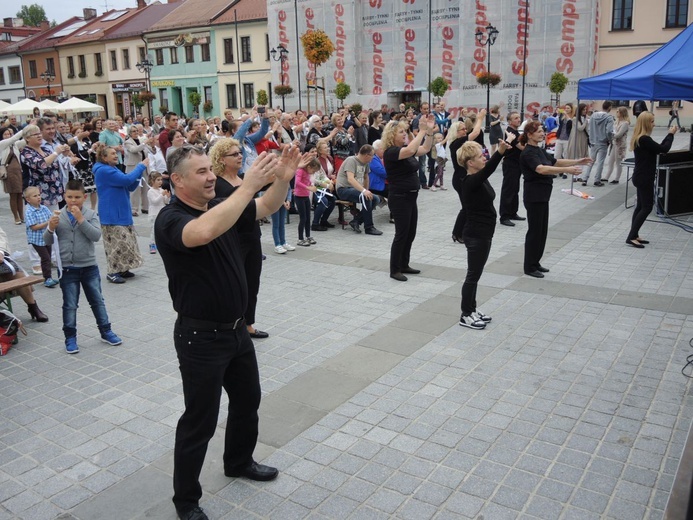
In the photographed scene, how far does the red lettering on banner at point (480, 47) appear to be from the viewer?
121 ft

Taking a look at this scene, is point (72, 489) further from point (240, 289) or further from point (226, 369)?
point (240, 289)

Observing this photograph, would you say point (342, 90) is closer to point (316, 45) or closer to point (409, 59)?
point (409, 59)

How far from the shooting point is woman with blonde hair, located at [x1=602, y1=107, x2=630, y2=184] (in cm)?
1463

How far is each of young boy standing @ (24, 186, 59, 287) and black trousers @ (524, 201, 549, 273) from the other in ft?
20.2

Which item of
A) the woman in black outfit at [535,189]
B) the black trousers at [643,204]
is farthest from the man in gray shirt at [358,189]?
the black trousers at [643,204]

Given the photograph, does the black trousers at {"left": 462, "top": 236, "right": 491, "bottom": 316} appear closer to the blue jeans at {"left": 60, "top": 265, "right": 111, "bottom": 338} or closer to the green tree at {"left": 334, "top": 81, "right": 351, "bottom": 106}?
the blue jeans at {"left": 60, "top": 265, "right": 111, "bottom": 338}

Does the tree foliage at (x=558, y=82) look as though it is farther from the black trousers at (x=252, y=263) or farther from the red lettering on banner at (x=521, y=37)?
the black trousers at (x=252, y=263)

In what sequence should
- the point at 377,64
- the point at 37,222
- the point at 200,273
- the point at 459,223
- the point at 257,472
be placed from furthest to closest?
the point at 377,64 < the point at 459,223 < the point at 37,222 < the point at 257,472 < the point at 200,273

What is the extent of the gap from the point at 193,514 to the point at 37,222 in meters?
5.87

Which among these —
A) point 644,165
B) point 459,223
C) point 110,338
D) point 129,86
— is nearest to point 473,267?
point 459,223

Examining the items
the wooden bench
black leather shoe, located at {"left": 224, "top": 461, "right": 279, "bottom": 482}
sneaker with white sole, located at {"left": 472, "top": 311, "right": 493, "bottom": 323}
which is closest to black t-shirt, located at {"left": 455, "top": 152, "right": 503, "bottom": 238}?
sneaker with white sole, located at {"left": 472, "top": 311, "right": 493, "bottom": 323}

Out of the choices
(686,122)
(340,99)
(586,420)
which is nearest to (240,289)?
(586,420)

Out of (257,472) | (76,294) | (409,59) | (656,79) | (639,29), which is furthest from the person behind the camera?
(409,59)

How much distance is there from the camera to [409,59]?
41094 millimetres
